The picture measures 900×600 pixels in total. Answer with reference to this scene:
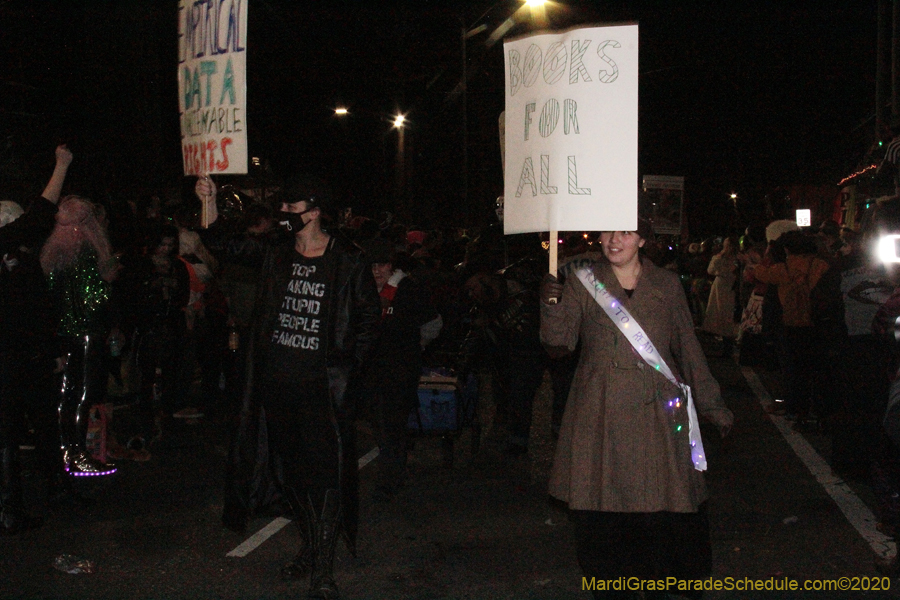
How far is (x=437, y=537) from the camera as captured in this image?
645cm

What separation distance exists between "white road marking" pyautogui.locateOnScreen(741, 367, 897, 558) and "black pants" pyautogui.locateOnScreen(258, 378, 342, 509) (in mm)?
3148

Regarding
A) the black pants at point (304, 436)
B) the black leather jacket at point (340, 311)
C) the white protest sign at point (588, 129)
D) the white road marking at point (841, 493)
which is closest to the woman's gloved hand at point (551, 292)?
the white protest sign at point (588, 129)

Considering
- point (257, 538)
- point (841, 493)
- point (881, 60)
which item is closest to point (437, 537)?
point (257, 538)

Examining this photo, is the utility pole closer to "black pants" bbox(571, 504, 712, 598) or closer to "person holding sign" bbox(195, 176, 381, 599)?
"person holding sign" bbox(195, 176, 381, 599)

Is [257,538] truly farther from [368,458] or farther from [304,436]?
[368,458]

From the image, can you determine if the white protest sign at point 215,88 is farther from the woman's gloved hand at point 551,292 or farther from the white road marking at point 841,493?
the white road marking at point 841,493

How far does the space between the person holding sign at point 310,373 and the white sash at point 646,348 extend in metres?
1.45

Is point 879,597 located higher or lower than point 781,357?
lower

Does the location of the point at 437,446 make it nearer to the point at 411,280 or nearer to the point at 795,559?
the point at 411,280

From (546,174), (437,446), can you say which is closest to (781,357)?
(437,446)

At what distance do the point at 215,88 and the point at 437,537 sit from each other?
124 inches

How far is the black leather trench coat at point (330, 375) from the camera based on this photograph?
5.36 m

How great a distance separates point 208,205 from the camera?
6219 mm

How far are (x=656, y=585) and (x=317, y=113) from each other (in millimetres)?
29677
